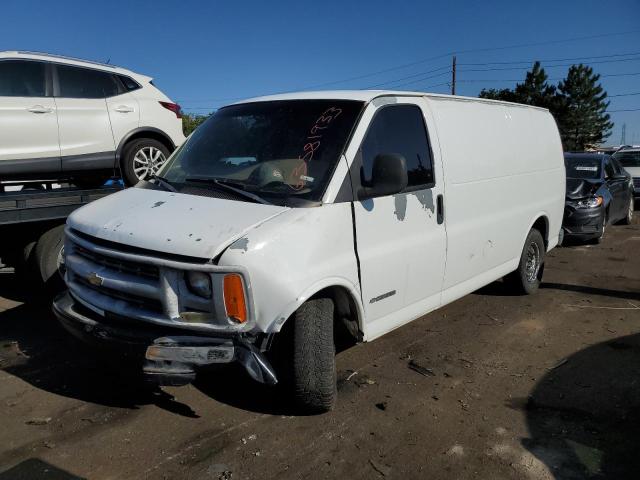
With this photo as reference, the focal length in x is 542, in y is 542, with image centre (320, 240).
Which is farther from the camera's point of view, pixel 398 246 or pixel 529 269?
pixel 529 269

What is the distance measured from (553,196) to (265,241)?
461 centimetres

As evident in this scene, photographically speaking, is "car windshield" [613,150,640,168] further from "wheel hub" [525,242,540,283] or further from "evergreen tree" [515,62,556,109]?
"evergreen tree" [515,62,556,109]

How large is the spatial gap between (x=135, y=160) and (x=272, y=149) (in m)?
3.18

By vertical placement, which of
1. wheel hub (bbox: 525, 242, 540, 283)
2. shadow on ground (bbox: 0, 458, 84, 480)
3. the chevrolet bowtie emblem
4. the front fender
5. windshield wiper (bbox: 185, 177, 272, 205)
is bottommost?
shadow on ground (bbox: 0, 458, 84, 480)

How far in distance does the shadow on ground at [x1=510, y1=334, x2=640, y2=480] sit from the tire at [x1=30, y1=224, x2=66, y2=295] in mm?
4349

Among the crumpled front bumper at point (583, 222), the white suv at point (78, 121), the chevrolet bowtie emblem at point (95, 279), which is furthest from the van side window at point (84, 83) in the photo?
the crumpled front bumper at point (583, 222)

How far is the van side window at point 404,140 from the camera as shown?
3.83 m

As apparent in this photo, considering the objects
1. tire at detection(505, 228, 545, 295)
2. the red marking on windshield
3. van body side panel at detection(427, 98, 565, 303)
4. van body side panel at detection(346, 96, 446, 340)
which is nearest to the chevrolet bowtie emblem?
the red marking on windshield

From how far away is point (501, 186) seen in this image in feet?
16.9

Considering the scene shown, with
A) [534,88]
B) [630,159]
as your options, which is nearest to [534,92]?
[534,88]

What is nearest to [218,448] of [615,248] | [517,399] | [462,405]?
[462,405]

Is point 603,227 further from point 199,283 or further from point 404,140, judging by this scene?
point 199,283

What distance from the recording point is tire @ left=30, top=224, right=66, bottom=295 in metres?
5.28

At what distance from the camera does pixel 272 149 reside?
386 cm
